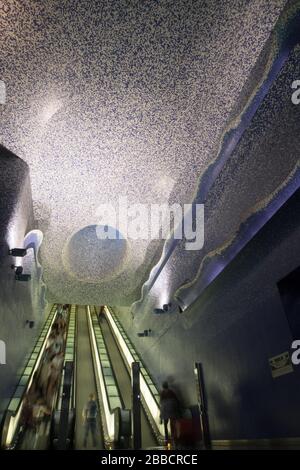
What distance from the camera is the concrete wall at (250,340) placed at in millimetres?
3770

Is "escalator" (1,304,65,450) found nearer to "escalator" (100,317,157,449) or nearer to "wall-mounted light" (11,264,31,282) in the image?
"escalator" (100,317,157,449)

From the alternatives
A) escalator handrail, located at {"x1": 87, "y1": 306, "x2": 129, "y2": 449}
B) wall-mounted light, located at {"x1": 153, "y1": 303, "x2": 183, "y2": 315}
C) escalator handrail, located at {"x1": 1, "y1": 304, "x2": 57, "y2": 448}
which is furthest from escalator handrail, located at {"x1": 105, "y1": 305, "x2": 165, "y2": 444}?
escalator handrail, located at {"x1": 1, "y1": 304, "x2": 57, "y2": 448}

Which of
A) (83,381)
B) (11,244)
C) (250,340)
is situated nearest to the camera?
(250,340)

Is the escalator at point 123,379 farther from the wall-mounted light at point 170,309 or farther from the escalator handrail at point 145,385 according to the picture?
the wall-mounted light at point 170,309

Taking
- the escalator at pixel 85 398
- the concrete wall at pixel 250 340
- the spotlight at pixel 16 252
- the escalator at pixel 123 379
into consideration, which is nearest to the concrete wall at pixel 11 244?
the spotlight at pixel 16 252

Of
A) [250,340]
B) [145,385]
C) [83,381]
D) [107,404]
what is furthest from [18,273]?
[145,385]

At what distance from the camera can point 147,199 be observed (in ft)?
23.6

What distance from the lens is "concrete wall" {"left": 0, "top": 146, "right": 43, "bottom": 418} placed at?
511 centimetres

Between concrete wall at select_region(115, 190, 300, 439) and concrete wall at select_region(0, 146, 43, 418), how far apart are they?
3.52 metres

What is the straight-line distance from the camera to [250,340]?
4.55 m

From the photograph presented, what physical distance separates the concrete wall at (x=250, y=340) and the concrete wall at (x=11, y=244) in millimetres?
3522

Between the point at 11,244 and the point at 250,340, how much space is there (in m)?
4.19

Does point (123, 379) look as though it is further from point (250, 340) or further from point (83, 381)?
point (250, 340)

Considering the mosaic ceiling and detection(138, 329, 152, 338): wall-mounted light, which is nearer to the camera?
the mosaic ceiling
